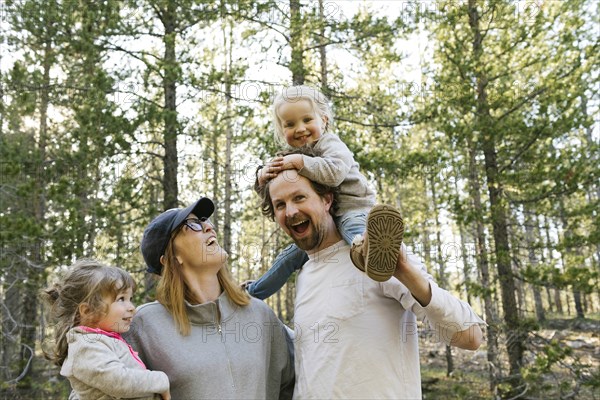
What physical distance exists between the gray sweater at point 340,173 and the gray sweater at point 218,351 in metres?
0.77

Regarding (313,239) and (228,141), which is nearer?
(313,239)

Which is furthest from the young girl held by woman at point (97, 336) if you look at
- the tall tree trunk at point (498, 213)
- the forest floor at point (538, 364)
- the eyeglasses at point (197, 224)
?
the tall tree trunk at point (498, 213)

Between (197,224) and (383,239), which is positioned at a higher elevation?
(197,224)

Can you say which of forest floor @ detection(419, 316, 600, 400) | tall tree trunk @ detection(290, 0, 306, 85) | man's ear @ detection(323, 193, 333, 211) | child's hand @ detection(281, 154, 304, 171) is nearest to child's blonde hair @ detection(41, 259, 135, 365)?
child's hand @ detection(281, 154, 304, 171)

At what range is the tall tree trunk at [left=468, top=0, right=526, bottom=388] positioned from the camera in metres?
8.66

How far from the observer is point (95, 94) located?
7516 mm

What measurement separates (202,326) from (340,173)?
105 centimetres

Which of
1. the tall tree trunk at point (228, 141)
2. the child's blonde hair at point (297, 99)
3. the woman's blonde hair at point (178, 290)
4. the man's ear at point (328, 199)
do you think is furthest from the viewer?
the tall tree trunk at point (228, 141)

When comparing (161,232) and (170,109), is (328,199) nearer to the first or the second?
(161,232)

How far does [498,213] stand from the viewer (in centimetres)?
877

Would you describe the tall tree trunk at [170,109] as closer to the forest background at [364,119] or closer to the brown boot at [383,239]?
the forest background at [364,119]

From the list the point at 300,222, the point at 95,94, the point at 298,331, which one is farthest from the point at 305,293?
the point at 95,94

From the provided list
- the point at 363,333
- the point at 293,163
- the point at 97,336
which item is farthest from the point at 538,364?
the point at 97,336

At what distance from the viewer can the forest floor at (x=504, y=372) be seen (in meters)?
8.06
